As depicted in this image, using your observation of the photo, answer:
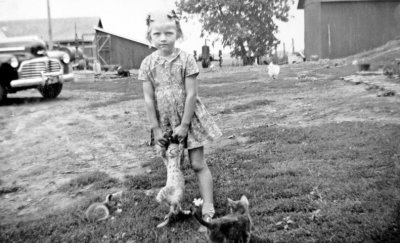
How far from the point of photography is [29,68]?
40.9 ft

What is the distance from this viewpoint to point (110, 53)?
120 ft

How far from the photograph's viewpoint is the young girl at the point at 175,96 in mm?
3418

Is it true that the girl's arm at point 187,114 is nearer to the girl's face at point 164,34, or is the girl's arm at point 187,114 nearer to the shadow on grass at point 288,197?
the girl's face at point 164,34

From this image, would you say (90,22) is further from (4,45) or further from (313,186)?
(313,186)

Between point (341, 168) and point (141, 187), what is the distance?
6.91ft

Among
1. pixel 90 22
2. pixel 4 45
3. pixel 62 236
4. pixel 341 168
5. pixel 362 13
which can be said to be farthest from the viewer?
pixel 90 22

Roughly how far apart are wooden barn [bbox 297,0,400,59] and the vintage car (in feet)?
64.8

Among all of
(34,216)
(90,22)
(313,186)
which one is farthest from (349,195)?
(90,22)

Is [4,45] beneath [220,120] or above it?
above

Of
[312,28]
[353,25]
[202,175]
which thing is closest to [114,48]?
[312,28]

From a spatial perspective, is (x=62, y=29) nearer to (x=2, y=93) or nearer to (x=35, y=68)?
(x=35, y=68)

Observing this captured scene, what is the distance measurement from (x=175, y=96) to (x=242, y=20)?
3447 cm

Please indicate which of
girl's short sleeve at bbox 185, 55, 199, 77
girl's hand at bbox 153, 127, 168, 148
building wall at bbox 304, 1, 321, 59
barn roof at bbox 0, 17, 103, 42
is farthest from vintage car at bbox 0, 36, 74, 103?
barn roof at bbox 0, 17, 103, 42

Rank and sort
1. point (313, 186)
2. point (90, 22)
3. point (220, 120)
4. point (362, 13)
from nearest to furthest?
1. point (313, 186)
2. point (220, 120)
3. point (362, 13)
4. point (90, 22)
